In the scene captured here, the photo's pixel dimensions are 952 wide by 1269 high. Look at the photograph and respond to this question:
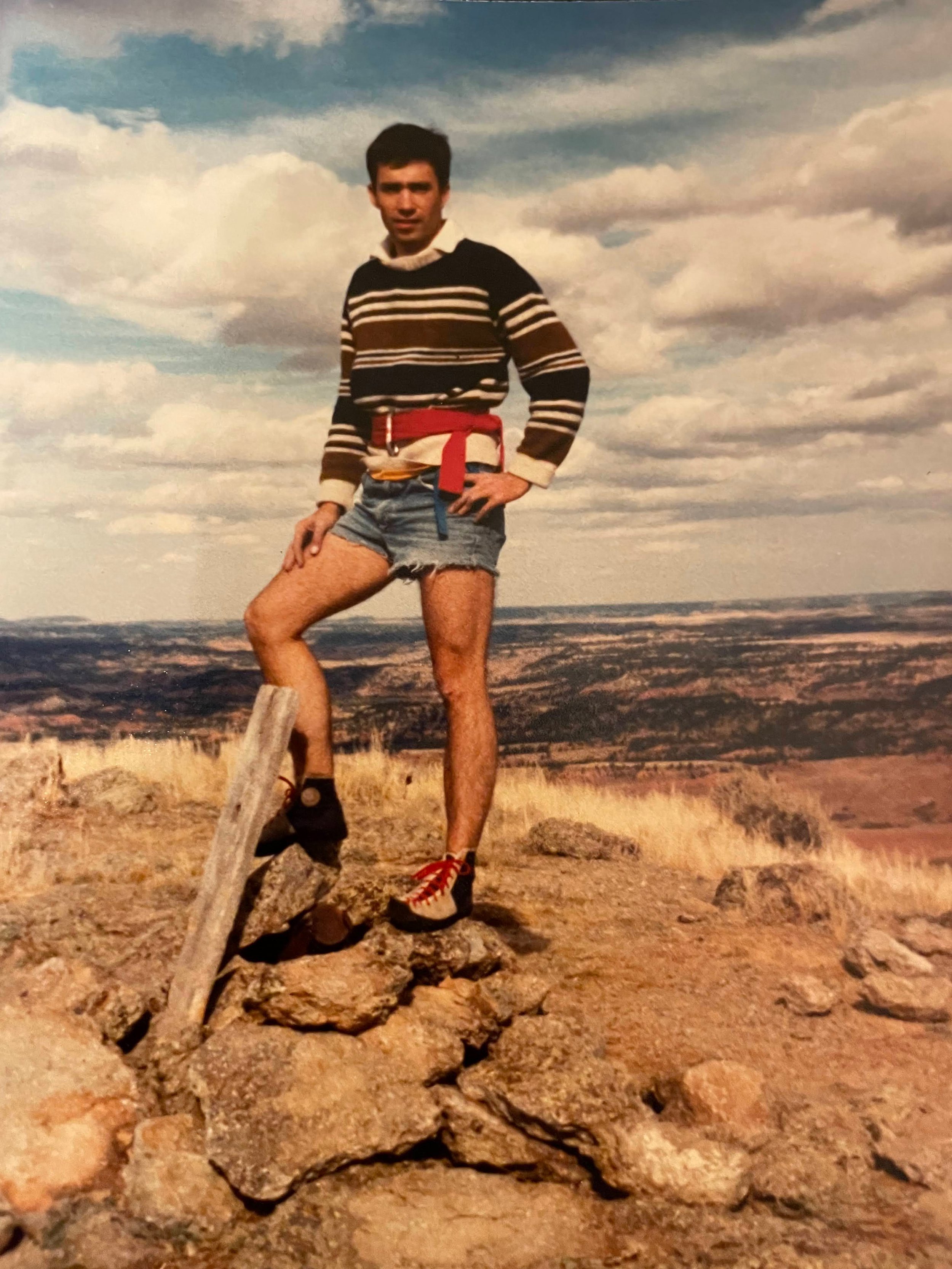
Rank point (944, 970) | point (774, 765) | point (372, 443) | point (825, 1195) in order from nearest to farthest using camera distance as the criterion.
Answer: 1. point (825, 1195)
2. point (944, 970)
3. point (372, 443)
4. point (774, 765)

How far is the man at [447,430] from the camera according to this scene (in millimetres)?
4160

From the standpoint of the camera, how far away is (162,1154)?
339cm

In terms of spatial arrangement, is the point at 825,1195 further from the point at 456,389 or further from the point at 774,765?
the point at 456,389

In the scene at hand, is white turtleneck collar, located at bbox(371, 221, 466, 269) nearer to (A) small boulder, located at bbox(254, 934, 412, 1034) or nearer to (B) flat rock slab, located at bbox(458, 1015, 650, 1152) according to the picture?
(A) small boulder, located at bbox(254, 934, 412, 1034)

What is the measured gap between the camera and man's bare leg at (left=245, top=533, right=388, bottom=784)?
4312 millimetres

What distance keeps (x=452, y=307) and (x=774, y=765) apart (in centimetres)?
209

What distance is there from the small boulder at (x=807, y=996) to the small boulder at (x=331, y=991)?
4.10 ft

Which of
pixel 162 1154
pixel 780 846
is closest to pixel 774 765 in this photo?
pixel 780 846

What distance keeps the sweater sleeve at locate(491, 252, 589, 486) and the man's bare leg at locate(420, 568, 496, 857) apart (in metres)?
0.46

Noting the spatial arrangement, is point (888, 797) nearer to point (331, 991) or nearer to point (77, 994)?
point (331, 991)

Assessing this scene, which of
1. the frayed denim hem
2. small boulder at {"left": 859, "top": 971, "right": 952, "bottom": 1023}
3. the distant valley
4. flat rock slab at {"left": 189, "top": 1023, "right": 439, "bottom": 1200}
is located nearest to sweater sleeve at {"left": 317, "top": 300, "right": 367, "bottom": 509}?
the frayed denim hem

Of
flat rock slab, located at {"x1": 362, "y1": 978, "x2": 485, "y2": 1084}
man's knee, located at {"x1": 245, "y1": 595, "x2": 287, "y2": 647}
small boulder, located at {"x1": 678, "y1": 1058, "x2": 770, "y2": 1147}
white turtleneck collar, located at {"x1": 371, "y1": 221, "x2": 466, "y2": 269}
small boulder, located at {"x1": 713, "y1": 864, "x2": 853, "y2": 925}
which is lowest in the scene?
small boulder, located at {"x1": 678, "y1": 1058, "x2": 770, "y2": 1147}

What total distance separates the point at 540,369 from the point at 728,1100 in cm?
243

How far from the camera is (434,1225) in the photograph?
3.25m
